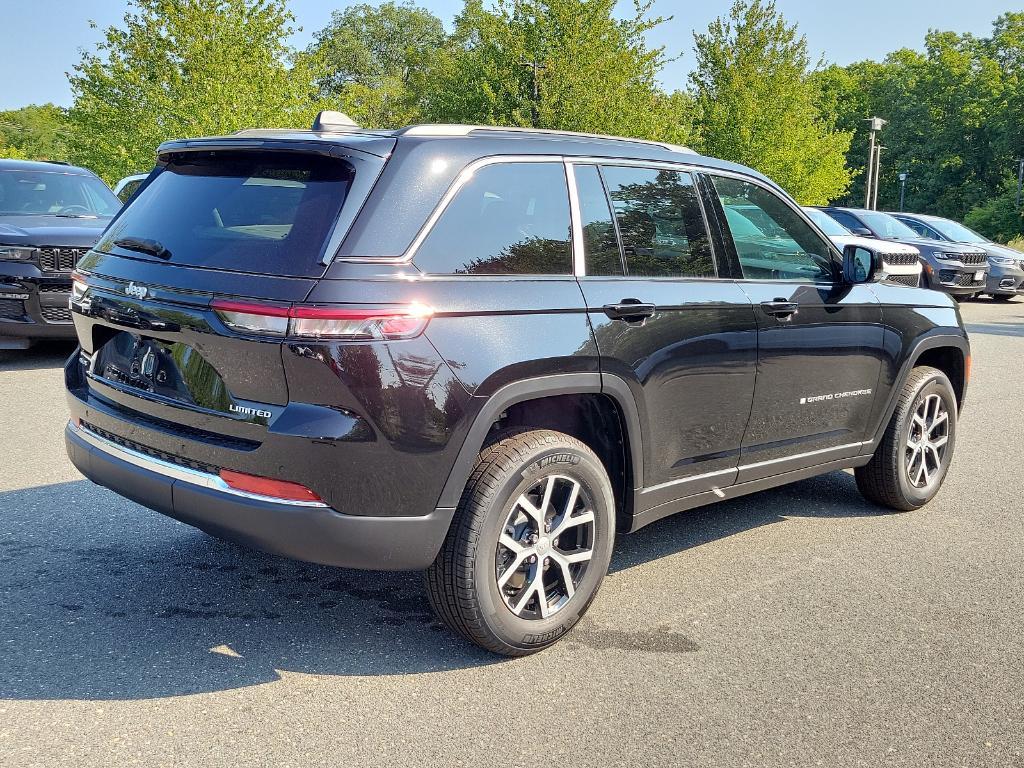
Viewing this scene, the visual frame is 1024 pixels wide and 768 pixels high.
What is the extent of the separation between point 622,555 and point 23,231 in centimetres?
707

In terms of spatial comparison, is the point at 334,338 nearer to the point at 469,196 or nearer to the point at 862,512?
the point at 469,196

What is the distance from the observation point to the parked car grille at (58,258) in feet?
29.9

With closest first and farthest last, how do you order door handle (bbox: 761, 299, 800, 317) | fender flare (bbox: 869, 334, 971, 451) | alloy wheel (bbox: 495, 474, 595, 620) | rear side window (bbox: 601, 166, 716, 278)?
alloy wheel (bbox: 495, 474, 595, 620), rear side window (bbox: 601, 166, 716, 278), door handle (bbox: 761, 299, 800, 317), fender flare (bbox: 869, 334, 971, 451)

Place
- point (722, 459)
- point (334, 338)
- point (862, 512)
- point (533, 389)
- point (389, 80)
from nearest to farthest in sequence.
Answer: point (334, 338), point (533, 389), point (722, 459), point (862, 512), point (389, 80)

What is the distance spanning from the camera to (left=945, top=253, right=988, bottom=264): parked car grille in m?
18.5

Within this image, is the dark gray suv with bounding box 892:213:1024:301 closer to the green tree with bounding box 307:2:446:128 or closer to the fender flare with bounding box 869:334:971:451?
the fender flare with bounding box 869:334:971:451

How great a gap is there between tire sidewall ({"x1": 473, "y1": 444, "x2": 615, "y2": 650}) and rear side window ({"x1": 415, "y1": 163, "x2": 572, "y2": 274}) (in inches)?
26.4

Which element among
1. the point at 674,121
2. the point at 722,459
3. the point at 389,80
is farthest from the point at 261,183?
the point at 389,80

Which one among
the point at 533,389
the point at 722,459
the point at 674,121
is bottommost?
the point at 722,459

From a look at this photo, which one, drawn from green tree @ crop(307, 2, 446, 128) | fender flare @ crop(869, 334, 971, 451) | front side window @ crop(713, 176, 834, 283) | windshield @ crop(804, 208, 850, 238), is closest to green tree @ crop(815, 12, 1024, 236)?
green tree @ crop(307, 2, 446, 128)

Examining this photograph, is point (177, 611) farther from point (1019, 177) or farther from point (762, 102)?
point (1019, 177)

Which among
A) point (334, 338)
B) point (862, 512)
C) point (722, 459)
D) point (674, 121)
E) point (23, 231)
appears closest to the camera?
point (334, 338)

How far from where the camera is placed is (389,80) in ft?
211

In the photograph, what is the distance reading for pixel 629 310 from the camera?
3.82 metres
